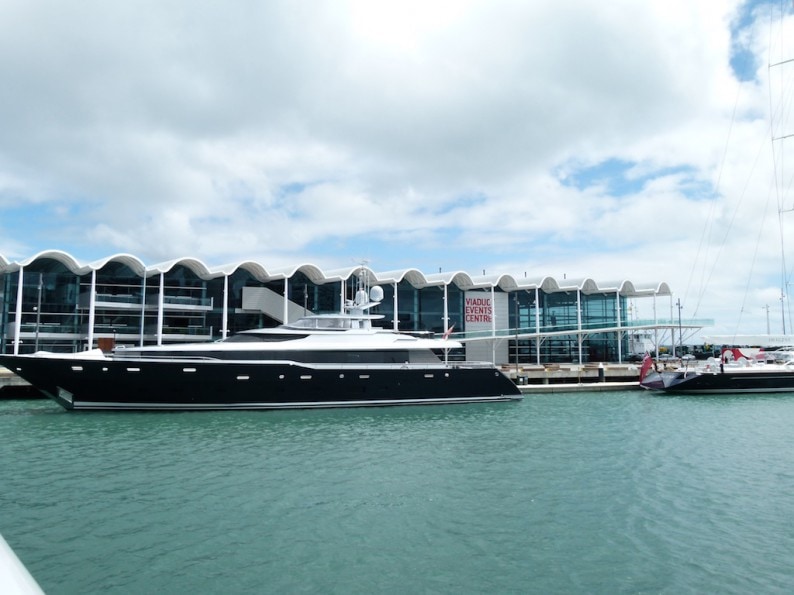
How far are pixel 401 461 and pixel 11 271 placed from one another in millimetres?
38747

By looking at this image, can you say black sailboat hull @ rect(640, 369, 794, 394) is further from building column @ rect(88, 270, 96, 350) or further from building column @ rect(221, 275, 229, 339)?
building column @ rect(88, 270, 96, 350)

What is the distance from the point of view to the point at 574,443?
1830cm

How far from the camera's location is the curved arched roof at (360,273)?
1686 inches

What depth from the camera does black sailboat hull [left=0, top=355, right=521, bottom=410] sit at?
948 inches

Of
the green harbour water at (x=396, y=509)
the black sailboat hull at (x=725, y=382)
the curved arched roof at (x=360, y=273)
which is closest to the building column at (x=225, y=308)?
the curved arched roof at (x=360, y=273)

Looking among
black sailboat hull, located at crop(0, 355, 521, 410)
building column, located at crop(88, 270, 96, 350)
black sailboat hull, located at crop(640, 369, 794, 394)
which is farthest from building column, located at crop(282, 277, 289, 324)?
black sailboat hull, located at crop(640, 369, 794, 394)

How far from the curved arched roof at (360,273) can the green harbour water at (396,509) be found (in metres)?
19.5

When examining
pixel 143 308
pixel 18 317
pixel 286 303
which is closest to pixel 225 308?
pixel 286 303

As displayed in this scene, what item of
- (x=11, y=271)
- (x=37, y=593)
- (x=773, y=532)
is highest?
(x=11, y=271)

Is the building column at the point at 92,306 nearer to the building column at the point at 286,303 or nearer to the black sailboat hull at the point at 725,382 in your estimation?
the building column at the point at 286,303

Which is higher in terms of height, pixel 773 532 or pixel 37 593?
pixel 37 593

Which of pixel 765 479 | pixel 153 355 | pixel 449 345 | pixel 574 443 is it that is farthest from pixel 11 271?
pixel 765 479

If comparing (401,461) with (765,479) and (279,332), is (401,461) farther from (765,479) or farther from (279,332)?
(279,332)

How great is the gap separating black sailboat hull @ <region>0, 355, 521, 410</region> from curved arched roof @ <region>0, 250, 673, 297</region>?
9.15 meters
